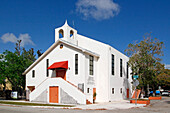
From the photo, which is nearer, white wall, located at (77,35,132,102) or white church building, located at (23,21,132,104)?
white church building, located at (23,21,132,104)

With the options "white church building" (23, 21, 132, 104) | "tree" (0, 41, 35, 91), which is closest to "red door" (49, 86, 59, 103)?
"white church building" (23, 21, 132, 104)

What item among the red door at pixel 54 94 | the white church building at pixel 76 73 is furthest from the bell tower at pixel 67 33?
the red door at pixel 54 94

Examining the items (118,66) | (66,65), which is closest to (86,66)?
(66,65)

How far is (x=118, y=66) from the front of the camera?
3112 centimetres

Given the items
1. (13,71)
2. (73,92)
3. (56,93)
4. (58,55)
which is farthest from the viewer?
(13,71)

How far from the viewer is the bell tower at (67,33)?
2867cm

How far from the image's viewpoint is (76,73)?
25.8 m

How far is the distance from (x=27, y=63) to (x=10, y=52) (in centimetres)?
363

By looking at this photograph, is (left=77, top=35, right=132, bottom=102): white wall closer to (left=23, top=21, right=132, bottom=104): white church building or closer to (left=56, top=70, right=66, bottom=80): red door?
(left=23, top=21, right=132, bottom=104): white church building

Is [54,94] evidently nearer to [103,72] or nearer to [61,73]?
[61,73]

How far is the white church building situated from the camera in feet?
80.2

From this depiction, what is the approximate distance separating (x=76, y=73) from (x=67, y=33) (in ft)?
21.7

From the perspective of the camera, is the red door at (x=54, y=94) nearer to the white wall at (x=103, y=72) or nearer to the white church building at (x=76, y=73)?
the white church building at (x=76, y=73)

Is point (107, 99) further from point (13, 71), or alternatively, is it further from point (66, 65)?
point (13, 71)
